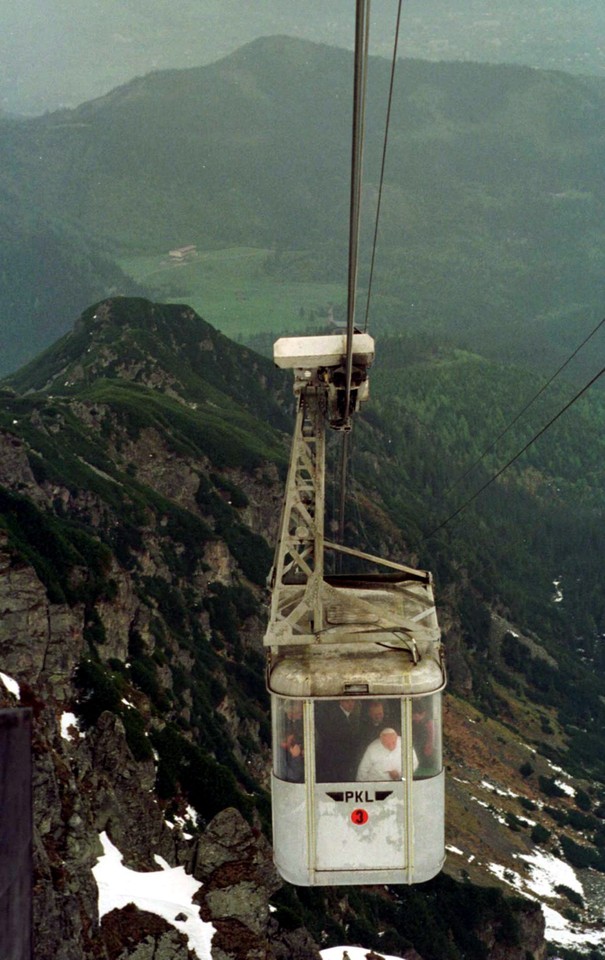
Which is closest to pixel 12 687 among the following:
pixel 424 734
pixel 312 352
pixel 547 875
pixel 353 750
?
pixel 353 750

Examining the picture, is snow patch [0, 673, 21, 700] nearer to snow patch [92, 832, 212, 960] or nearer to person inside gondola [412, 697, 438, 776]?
snow patch [92, 832, 212, 960]

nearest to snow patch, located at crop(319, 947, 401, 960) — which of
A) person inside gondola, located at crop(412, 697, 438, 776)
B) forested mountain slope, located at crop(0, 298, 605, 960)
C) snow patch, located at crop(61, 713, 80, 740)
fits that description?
forested mountain slope, located at crop(0, 298, 605, 960)

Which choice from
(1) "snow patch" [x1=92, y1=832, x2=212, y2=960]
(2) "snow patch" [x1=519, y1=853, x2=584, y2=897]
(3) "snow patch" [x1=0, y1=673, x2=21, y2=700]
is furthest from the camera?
(2) "snow patch" [x1=519, y1=853, x2=584, y2=897]

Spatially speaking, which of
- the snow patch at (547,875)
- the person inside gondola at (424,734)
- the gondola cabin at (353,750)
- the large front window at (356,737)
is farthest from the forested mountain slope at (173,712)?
the person inside gondola at (424,734)

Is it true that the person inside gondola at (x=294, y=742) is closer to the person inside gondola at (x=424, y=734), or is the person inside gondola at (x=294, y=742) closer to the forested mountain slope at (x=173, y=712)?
the person inside gondola at (x=424, y=734)

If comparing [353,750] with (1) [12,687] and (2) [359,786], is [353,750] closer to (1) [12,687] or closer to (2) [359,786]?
(2) [359,786]
